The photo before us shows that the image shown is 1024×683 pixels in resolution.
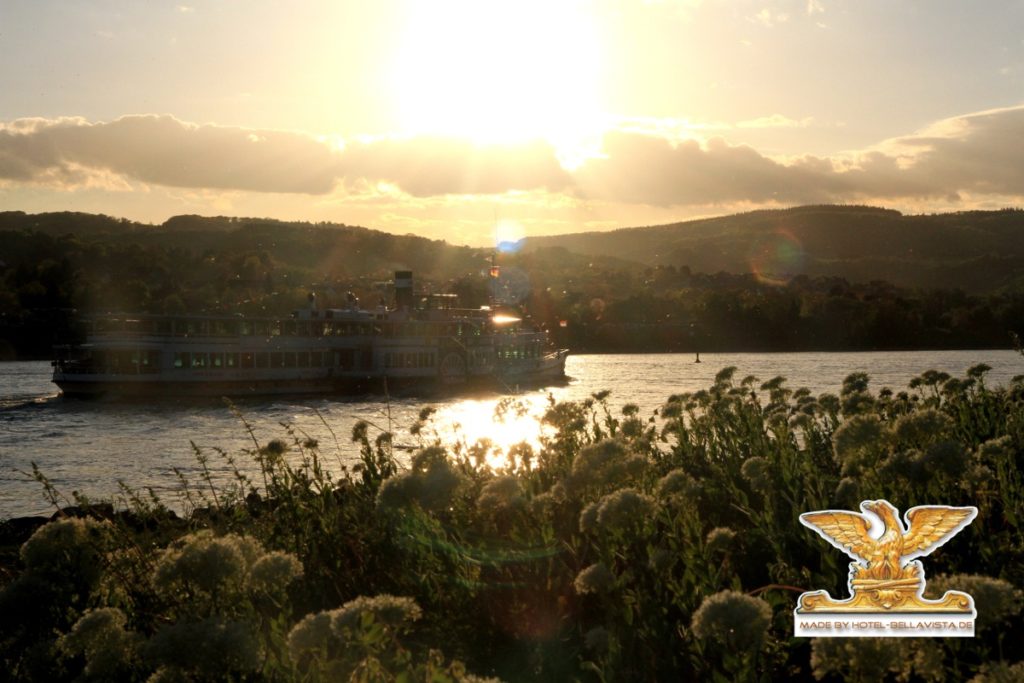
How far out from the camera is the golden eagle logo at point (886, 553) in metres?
4.22

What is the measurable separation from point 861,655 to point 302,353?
58855 millimetres

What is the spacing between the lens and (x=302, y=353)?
60.7 meters

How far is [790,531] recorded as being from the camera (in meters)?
7.09

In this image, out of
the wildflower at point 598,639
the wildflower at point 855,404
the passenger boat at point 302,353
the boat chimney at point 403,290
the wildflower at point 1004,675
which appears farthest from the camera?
the boat chimney at point 403,290

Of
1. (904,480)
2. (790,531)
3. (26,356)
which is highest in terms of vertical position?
(904,480)

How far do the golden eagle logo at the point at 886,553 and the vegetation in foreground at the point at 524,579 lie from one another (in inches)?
6.1

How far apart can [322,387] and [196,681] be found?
5730 cm

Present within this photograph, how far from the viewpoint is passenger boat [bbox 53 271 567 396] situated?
5588 cm

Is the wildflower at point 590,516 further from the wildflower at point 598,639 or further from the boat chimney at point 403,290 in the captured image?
the boat chimney at point 403,290

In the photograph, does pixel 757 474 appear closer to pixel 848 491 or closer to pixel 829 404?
pixel 848 491

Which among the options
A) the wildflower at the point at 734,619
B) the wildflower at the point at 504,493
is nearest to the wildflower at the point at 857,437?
the wildflower at the point at 504,493

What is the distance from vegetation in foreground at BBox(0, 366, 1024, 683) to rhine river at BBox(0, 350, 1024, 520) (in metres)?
1.52

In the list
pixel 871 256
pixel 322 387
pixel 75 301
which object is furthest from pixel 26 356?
pixel 871 256

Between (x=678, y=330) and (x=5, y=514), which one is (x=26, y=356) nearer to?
(x=678, y=330)
